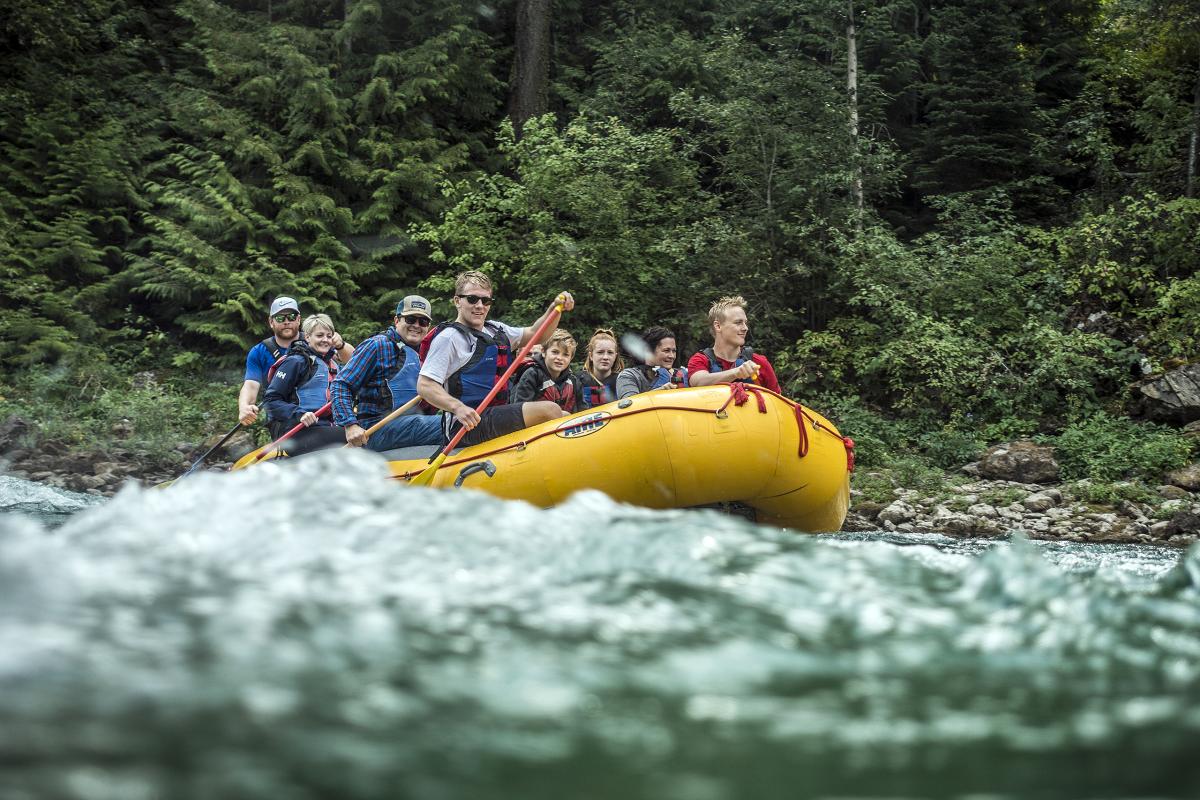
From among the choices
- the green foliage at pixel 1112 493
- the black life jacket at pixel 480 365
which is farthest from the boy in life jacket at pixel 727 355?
the green foliage at pixel 1112 493

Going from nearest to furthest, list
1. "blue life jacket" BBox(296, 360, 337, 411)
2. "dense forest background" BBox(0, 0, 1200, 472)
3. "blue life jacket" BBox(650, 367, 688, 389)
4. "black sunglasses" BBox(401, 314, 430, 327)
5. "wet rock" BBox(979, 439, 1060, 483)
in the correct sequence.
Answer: "black sunglasses" BBox(401, 314, 430, 327) < "blue life jacket" BBox(650, 367, 688, 389) < "blue life jacket" BBox(296, 360, 337, 411) < "wet rock" BBox(979, 439, 1060, 483) < "dense forest background" BBox(0, 0, 1200, 472)

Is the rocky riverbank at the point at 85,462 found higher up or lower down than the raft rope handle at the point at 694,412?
lower down

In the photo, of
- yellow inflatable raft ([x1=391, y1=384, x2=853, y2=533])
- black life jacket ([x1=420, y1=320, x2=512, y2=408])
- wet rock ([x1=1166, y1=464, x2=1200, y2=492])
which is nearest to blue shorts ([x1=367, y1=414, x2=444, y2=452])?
black life jacket ([x1=420, y1=320, x2=512, y2=408])

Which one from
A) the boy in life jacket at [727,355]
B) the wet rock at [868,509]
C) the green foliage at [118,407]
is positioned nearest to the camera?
the boy in life jacket at [727,355]

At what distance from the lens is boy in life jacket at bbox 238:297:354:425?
278 inches

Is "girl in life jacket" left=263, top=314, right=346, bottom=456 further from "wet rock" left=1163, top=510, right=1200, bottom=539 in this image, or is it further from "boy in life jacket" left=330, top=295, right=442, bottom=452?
"wet rock" left=1163, top=510, right=1200, bottom=539

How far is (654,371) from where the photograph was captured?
23.0 feet

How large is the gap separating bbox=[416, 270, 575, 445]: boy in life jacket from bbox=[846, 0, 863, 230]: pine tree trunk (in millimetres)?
Result: 7957

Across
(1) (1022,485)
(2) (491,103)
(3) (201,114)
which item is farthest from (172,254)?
(1) (1022,485)

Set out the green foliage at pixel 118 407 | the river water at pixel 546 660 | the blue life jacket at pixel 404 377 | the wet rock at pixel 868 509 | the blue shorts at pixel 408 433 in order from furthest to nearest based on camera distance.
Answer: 1. the green foliage at pixel 118 407
2. the wet rock at pixel 868 509
3. the blue life jacket at pixel 404 377
4. the blue shorts at pixel 408 433
5. the river water at pixel 546 660

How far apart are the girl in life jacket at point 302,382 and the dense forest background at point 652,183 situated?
5.55 metres

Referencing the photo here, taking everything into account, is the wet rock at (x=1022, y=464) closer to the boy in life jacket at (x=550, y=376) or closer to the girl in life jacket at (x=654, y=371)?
the girl in life jacket at (x=654, y=371)

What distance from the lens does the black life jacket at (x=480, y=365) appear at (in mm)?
5816

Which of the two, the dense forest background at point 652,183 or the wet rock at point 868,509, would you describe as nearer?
the wet rock at point 868,509
